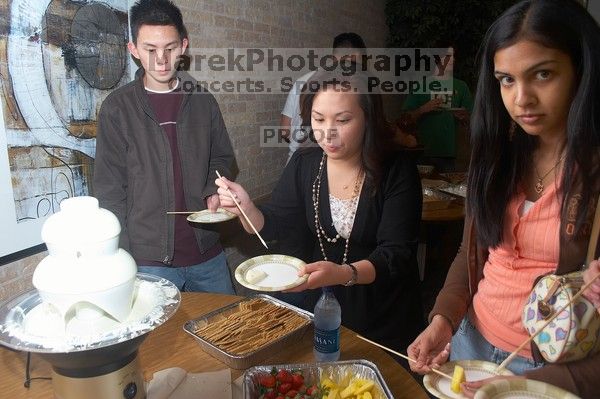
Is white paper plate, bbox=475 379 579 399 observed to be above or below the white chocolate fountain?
below

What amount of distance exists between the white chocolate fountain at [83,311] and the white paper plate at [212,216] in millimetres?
1103

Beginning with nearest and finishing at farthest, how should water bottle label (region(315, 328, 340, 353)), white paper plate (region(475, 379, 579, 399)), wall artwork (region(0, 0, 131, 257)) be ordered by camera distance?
white paper plate (region(475, 379, 579, 399))
water bottle label (region(315, 328, 340, 353))
wall artwork (region(0, 0, 131, 257))

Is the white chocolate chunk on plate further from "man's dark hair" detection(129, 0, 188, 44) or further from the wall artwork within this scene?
"man's dark hair" detection(129, 0, 188, 44)

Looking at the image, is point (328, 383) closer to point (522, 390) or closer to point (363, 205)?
point (522, 390)

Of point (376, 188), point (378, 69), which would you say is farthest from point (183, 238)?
point (378, 69)

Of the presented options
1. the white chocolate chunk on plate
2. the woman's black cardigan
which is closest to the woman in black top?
the woman's black cardigan

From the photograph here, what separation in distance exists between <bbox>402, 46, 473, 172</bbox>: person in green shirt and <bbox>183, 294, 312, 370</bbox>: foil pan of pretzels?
128 inches

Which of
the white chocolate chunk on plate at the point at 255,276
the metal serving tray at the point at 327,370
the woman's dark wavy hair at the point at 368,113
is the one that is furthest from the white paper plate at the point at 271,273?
the woman's dark wavy hair at the point at 368,113

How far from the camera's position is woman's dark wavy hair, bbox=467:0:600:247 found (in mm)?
1172

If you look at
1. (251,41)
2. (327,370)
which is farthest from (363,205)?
(251,41)

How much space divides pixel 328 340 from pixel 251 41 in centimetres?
302

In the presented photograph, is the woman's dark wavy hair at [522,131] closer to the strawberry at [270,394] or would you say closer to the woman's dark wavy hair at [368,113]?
the woman's dark wavy hair at [368,113]

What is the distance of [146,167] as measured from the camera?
2.32 meters

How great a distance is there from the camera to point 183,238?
7.98 ft
